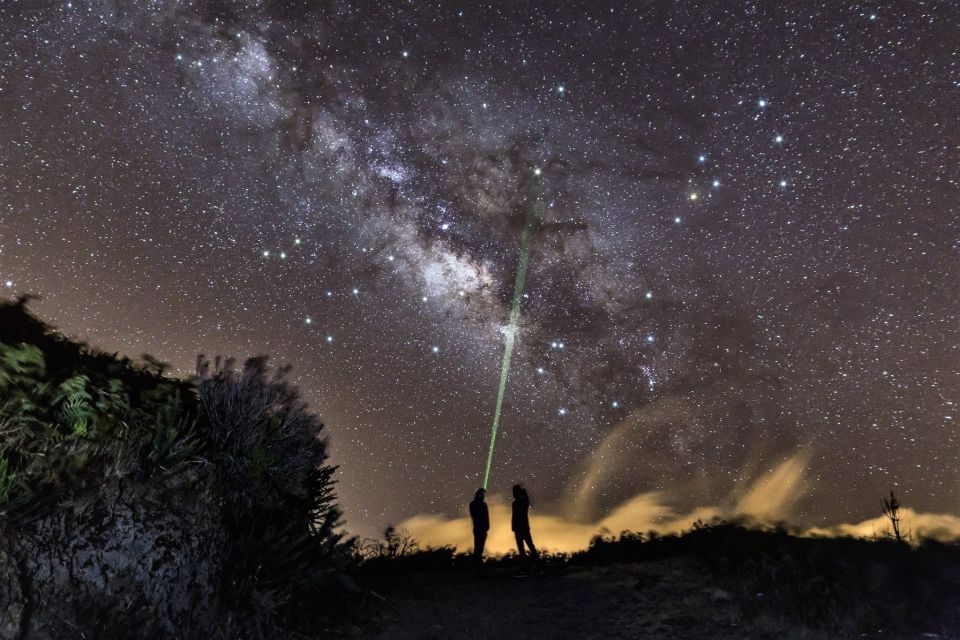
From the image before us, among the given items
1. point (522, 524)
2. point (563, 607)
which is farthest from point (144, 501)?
point (522, 524)

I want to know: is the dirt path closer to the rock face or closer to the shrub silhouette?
the shrub silhouette

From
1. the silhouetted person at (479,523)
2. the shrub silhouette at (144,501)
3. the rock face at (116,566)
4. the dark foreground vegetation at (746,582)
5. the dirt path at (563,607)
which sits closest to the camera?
the rock face at (116,566)

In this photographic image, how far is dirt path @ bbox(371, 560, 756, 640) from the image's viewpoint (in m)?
7.41

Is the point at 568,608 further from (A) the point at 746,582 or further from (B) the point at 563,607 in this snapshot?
(A) the point at 746,582

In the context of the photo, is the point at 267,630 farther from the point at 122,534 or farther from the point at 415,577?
the point at 415,577

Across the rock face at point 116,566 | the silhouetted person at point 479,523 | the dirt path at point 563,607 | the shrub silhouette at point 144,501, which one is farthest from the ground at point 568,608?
the rock face at point 116,566

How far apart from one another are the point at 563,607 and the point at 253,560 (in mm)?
4650

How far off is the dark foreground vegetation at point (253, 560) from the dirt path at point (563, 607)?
0.12ft

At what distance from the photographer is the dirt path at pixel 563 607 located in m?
7.41

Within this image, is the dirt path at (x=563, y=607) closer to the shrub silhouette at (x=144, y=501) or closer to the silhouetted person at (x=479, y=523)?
the silhouetted person at (x=479, y=523)

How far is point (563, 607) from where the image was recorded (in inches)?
332

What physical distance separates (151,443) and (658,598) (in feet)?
24.7

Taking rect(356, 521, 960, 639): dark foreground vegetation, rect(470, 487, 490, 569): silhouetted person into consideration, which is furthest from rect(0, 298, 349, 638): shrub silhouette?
rect(470, 487, 490, 569): silhouetted person

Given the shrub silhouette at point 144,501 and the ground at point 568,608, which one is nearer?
the shrub silhouette at point 144,501
